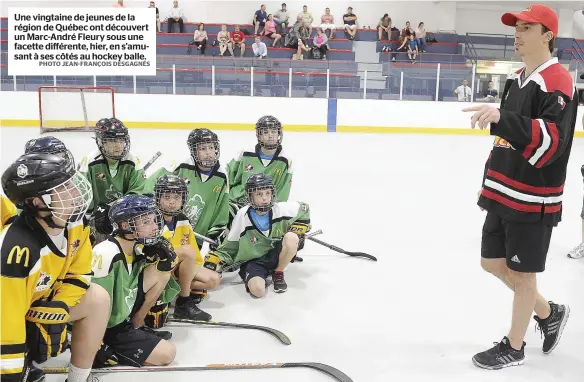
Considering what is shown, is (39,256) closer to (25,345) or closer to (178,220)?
(25,345)

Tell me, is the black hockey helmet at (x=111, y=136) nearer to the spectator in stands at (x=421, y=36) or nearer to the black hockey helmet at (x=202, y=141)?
the black hockey helmet at (x=202, y=141)

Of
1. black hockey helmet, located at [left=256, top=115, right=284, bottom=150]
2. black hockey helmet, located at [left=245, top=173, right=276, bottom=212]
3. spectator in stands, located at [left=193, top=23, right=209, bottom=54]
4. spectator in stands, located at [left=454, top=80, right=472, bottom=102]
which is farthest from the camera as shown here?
spectator in stands, located at [left=193, top=23, right=209, bottom=54]

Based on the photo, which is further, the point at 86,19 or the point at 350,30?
the point at 350,30

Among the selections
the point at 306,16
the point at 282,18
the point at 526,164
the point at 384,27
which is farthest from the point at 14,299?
the point at 384,27

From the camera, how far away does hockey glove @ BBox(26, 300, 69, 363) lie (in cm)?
176

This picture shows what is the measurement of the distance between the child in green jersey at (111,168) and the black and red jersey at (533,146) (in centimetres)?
204

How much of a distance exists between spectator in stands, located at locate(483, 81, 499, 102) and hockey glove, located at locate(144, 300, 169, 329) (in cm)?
959

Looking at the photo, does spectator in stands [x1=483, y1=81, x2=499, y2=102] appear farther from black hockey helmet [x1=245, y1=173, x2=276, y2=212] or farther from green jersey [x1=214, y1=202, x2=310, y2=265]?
black hockey helmet [x1=245, y1=173, x2=276, y2=212]

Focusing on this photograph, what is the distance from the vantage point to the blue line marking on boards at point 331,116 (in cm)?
1126

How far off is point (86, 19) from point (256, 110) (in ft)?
11.6

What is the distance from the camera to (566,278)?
3.57m

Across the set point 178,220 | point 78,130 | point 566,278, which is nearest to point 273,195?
point 178,220

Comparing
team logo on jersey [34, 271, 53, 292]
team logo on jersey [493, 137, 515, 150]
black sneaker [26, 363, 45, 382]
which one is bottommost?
black sneaker [26, 363, 45, 382]

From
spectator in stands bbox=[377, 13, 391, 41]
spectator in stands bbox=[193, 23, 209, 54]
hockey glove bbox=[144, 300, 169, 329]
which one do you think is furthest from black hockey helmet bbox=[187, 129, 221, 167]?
spectator in stands bbox=[377, 13, 391, 41]
